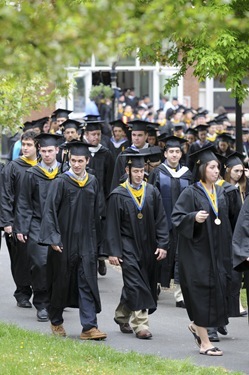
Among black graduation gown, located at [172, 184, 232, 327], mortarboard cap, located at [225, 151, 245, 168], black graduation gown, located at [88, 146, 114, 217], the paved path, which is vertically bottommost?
the paved path

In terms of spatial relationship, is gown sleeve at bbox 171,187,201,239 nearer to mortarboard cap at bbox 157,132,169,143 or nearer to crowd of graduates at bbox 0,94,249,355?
crowd of graduates at bbox 0,94,249,355

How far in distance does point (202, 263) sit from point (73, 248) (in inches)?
53.3

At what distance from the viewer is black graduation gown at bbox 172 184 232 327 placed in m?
11.1

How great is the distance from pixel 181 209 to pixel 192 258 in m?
0.49

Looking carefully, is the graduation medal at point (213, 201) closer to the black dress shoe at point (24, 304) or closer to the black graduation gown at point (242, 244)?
the black graduation gown at point (242, 244)

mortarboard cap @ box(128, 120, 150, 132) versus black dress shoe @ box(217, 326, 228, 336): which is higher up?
mortarboard cap @ box(128, 120, 150, 132)

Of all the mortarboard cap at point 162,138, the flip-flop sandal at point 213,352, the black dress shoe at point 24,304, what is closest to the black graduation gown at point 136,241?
the flip-flop sandal at point 213,352

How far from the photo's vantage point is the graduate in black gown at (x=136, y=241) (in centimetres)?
1184

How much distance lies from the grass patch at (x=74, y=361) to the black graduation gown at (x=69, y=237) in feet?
2.60

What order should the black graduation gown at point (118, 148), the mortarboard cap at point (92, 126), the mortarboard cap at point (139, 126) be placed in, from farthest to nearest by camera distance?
1. the black graduation gown at point (118, 148)
2. the mortarboard cap at point (92, 126)
3. the mortarboard cap at point (139, 126)

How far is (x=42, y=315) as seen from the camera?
12.8m

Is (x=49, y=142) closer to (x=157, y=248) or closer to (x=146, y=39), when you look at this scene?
(x=157, y=248)

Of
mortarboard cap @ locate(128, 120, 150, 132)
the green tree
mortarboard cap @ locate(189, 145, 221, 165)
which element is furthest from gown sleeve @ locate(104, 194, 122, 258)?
the green tree

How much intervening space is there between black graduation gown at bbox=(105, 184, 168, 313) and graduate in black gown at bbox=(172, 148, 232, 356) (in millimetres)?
695
